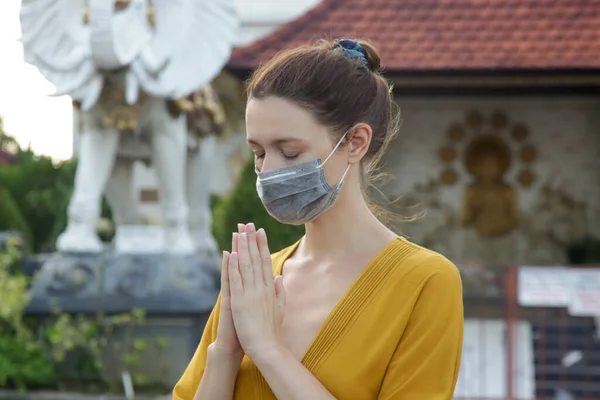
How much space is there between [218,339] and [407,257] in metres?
0.41

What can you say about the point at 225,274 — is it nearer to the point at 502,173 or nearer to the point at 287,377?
the point at 287,377

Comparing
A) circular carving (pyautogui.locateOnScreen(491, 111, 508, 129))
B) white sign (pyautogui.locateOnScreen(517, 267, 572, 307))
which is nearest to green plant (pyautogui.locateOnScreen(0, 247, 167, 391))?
white sign (pyautogui.locateOnScreen(517, 267, 572, 307))

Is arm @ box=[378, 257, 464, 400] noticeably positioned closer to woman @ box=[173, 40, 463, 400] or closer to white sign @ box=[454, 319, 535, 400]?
woman @ box=[173, 40, 463, 400]

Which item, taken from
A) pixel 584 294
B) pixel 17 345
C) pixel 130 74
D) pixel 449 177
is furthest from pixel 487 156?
pixel 17 345

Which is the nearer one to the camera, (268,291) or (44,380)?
(268,291)

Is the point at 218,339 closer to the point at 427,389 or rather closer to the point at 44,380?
the point at 427,389

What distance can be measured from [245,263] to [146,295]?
6.32 metres

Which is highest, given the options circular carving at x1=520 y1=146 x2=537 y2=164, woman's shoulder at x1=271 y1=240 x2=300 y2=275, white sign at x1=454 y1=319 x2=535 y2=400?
woman's shoulder at x1=271 y1=240 x2=300 y2=275

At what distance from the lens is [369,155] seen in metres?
2.21

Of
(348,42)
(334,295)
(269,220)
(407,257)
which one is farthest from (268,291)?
(269,220)

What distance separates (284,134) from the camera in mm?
2041

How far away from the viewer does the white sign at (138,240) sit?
28.1 feet

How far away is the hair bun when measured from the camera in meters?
2.24

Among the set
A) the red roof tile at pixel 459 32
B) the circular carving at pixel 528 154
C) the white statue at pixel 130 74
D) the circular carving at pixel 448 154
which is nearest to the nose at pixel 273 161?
the white statue at pixel 130 74
